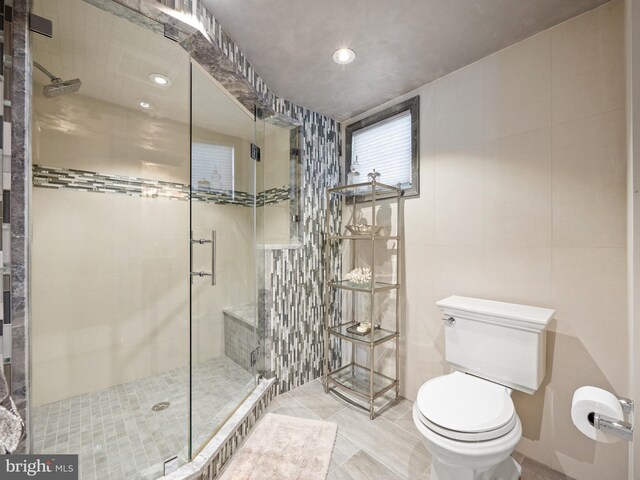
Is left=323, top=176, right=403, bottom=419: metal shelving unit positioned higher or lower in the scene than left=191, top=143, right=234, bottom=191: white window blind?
lower

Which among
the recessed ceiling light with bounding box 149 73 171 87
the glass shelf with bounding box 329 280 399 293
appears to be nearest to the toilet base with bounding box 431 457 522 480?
the glass shelf with bounding box 329 280 399 293

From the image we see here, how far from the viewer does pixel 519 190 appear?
1550mm

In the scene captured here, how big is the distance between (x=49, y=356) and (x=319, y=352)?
1.82 meters

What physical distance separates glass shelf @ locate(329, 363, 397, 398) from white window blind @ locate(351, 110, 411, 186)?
5.03ft

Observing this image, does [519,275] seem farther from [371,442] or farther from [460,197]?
[371,442]

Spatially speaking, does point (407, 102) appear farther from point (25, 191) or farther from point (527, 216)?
point (25, 191)

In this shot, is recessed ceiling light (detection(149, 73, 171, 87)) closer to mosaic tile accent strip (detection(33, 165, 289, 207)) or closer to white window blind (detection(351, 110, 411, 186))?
mosaic tile accent strip (detection(33, 165, 289, 207))

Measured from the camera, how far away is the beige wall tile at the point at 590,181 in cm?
127

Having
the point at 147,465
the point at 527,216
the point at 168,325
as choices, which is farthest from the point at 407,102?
the point at 147,465

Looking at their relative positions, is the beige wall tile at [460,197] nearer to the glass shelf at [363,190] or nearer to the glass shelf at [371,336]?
the glass shelf at [363,190]

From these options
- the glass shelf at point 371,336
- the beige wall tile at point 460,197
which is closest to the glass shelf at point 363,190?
the beige wall tile at point 460,197

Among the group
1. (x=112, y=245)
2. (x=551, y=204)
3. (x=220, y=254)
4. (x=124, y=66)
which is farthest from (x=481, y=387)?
(x=124, y=66)

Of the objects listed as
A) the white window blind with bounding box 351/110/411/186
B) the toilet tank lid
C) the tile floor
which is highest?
the white window blind with bounding box 351/110/411/186

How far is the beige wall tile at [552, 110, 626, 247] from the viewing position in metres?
1.27
